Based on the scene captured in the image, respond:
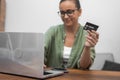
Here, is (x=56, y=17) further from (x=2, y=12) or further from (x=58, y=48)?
(x=58, y=48)

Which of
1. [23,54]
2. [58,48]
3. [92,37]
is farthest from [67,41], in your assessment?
[23,54]

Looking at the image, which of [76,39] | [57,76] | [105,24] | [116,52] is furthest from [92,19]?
[57,76]

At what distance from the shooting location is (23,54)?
1013mm

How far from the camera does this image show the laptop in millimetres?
955

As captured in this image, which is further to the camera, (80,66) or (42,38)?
(80,66)

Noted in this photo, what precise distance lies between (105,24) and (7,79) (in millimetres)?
1684

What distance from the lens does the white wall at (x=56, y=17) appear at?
2428mm

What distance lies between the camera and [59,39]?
5.45ft

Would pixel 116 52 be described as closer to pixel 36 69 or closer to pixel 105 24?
pixel 105 24

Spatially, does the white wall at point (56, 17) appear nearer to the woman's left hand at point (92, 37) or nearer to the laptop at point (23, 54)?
the woman's left hand at point (92, 37)

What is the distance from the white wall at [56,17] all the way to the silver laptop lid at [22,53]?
1.52m

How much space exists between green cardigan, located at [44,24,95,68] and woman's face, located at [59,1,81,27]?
7cm

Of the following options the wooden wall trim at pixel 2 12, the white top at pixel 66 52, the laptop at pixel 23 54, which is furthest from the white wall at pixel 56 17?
the laptop at pixel 23 54

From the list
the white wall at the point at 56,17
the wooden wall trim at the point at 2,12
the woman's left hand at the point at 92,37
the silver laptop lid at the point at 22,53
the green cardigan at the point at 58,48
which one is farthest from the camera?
the wooden wall trim at the point at 2,12
